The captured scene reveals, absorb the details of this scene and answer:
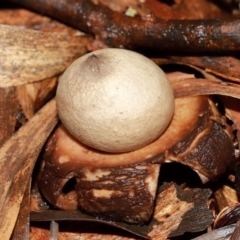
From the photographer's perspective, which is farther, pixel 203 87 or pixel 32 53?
pixel 32 53

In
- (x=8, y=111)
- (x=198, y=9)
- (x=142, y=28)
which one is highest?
(x=142, y=28)

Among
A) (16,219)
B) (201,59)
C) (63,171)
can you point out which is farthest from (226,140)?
(16,219)

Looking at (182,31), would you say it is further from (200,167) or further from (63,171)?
(63,171)

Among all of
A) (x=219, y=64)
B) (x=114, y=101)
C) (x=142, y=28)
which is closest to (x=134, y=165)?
(x=114, y=101)

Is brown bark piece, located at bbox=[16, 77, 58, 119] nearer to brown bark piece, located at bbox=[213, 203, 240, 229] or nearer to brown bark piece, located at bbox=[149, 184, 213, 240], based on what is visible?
brown bark piece, located at bbox=[149, 184, 213, 240]

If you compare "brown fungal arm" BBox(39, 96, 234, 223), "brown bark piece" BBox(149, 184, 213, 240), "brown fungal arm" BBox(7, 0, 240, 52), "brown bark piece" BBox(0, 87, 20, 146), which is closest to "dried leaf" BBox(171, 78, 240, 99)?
"brown fungal arm" BBox(39, 96, 234, 223)

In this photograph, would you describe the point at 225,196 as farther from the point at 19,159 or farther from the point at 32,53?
the point at 32,53
